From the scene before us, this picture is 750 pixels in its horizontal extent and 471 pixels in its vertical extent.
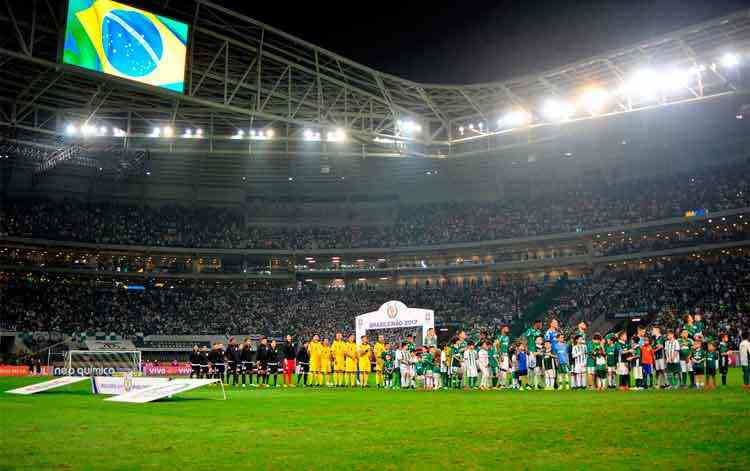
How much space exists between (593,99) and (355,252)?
31875 millimetres

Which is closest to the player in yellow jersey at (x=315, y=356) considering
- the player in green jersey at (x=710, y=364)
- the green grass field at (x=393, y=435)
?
the green grass field at (x=393, y=435)

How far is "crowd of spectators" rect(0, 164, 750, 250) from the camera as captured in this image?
5184cm

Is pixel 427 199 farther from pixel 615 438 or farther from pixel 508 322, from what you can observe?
pixel 615 438

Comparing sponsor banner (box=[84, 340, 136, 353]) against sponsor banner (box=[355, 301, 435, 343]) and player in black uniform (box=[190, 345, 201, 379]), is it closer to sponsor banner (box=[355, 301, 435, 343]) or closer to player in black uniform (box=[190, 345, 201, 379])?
player in black uniform (box=[190, 345, 201, 379])

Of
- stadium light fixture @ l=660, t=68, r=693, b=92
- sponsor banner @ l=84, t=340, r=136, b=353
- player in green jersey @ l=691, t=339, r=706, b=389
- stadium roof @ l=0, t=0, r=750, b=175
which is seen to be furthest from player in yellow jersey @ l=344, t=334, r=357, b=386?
sponsor banner @ l=84, t=340, r=136, b=353

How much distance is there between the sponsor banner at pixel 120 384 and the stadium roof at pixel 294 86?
1020cm

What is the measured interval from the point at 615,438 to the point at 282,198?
57.2 meters

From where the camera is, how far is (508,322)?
5281 cm

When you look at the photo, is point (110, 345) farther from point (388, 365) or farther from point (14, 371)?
point (388, 365)

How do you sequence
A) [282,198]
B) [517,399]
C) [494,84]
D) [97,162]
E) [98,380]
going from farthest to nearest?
[282,198], [97,162], [494,84], [98,380], [517,399]

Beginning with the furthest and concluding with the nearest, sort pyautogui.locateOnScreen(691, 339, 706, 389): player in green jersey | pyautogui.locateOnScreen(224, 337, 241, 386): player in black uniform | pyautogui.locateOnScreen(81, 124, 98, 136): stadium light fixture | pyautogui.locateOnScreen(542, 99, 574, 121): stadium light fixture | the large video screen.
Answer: pyautogui.locateOnScreen(81, 124, 98, 136): stadium light fixture
pyautogui.locateOnScreen(542, 99, 574, 121): stadium light fixture
pyautogui.locateOnScreen(224, 337, 241, 386): player in black uniform
the large video screen
pyautogui.locateOnScreen(691, 339, 706, 389): player in green jersey

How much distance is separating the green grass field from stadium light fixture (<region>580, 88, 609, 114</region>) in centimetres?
1972

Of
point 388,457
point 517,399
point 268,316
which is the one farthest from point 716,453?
point 268,316

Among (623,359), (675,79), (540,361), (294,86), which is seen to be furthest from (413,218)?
(623,359)
